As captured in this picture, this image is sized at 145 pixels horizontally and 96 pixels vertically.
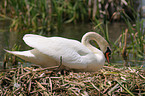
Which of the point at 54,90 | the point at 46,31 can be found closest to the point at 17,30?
the point at 46,31

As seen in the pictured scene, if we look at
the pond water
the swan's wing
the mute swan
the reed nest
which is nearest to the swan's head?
the mute swan

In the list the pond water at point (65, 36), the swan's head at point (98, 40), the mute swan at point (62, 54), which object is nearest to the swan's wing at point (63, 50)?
the mute swan at point (62, 54)

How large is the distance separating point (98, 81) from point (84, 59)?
1.55ft

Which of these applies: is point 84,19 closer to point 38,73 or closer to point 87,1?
point 87,1

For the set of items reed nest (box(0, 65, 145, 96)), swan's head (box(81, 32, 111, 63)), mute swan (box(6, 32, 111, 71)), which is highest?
swan's head (box(81, 32, 111, 63))

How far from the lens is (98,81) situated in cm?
408

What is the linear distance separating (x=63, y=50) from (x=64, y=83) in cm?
55

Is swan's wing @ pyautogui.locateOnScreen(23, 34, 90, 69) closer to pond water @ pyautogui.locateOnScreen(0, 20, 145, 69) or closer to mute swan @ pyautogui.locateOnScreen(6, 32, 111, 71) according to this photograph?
mute swan @ pyautogui.locateOnScreen(6, 32, 111, 71)

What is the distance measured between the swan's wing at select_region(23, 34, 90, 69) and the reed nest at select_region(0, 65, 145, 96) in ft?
0.56

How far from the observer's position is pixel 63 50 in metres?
4.33

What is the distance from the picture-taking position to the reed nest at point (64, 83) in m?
3.85

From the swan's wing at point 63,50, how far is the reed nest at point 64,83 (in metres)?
0.17

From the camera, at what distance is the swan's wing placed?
4.30 meters

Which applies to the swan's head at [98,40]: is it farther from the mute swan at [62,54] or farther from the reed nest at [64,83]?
the reed nest at [64,83]
